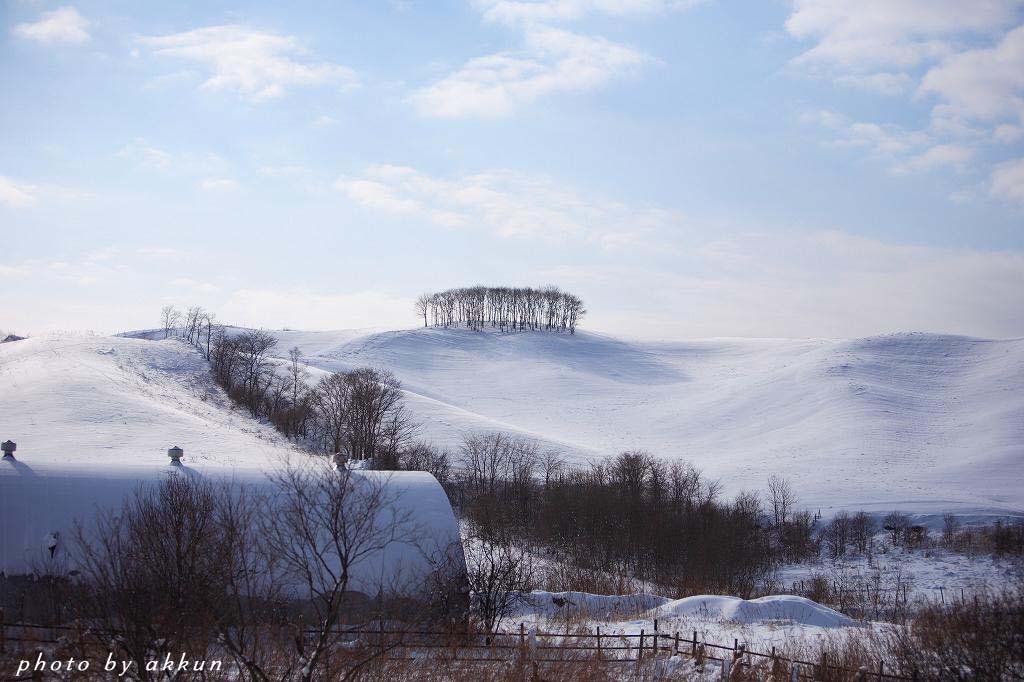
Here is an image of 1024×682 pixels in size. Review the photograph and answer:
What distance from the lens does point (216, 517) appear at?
18766 mm

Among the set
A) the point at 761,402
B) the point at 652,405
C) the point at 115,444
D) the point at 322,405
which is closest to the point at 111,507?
the point at 115,444

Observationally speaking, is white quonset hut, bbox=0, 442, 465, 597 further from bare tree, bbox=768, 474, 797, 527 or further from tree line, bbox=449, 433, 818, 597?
bare tree, bbox=768, 474, 797, 527

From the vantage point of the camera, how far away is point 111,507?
19891 millimetres

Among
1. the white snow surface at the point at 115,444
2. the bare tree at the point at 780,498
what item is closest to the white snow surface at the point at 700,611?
the white snow surface at the point at 115,444

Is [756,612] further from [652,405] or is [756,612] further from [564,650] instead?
[652,405]

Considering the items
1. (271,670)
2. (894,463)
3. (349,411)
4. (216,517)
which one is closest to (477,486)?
(349,411)

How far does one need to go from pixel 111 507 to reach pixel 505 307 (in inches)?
4769

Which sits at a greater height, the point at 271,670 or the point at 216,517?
the point at 216,517

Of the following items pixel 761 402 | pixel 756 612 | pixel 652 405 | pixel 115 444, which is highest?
pixel 761 402

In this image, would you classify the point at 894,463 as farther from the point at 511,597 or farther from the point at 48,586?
the point at 48,586

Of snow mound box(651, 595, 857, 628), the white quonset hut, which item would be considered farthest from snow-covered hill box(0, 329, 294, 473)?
snow mound box(651, 595, 857, 628)

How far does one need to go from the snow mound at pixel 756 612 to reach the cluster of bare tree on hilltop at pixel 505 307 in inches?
4434

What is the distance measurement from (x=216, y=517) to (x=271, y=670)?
7259 millimetres

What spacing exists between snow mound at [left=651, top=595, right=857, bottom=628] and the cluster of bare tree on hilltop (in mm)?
112630
